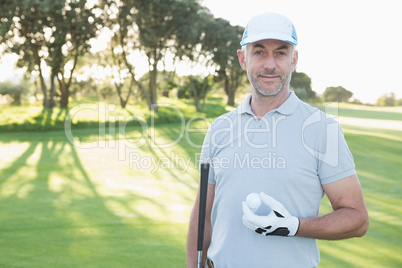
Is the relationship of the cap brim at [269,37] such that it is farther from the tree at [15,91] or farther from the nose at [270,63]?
the tree at [15,91]

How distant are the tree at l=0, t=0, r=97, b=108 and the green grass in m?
10.5

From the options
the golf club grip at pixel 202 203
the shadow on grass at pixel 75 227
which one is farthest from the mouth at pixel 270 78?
the shadow on grass at pixel 75 227

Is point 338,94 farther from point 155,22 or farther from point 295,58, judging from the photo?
point 295,58

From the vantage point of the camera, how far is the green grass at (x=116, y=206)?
5.92 m

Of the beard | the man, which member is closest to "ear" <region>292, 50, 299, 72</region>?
the man

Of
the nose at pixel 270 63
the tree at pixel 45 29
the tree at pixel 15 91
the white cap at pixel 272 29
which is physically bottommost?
the nose at pixel 270 63

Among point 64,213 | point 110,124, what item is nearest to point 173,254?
point 64,213

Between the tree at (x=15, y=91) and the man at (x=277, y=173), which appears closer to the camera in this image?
the man at (x=277, y=173)

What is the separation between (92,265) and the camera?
18.1 feet

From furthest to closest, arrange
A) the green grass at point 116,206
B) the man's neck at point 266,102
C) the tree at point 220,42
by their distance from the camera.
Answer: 1. the tree at point 220,42
2. the green grass at point 116,206
3. the man's neck at point 266,102

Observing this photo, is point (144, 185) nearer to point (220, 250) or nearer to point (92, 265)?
point (92, 265)

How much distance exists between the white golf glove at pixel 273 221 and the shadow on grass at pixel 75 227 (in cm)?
348

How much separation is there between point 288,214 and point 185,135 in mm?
17962

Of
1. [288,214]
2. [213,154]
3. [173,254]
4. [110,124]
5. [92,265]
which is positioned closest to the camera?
[288,214]
